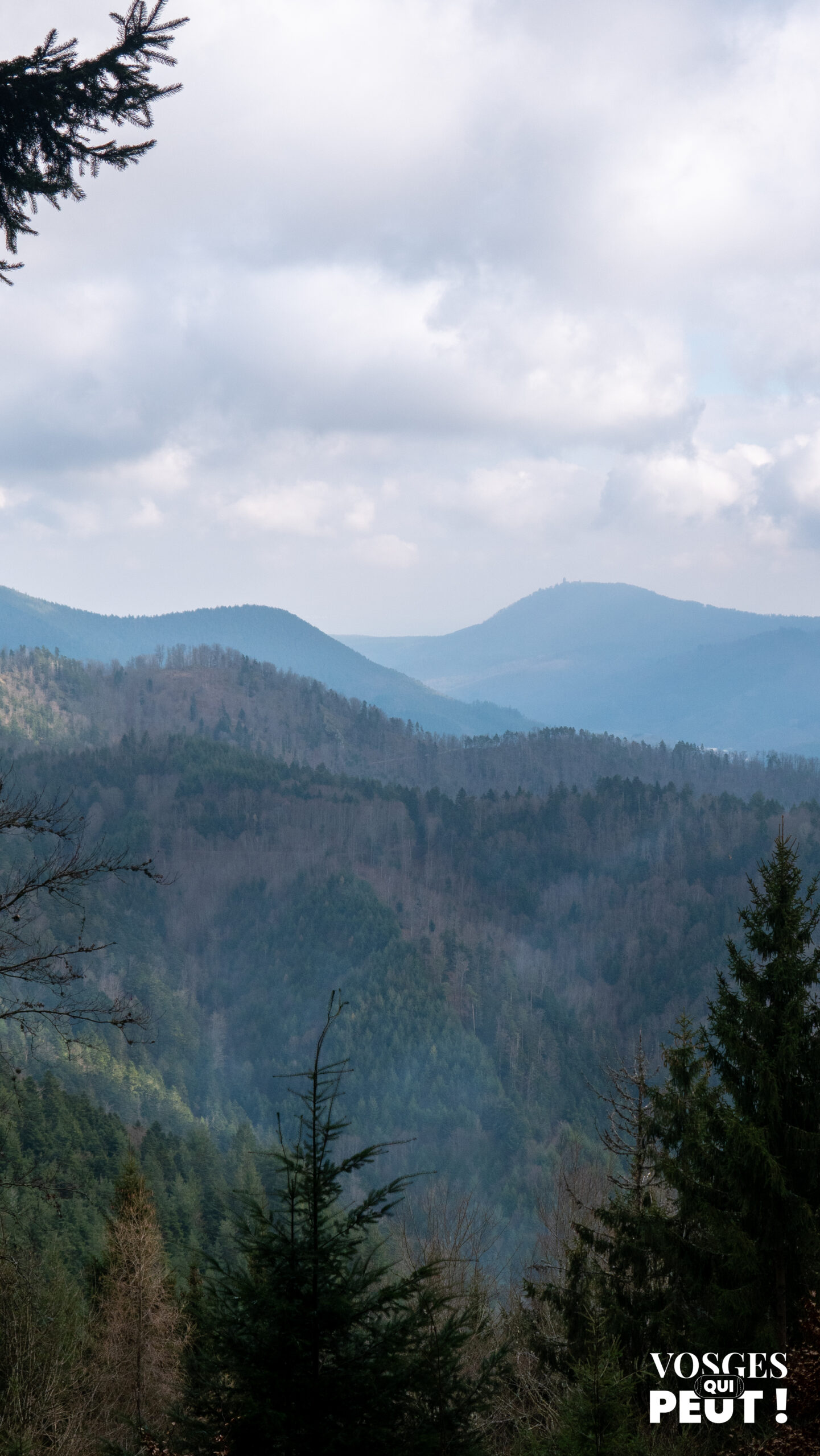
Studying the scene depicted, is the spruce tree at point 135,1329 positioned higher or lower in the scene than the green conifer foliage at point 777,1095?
lower

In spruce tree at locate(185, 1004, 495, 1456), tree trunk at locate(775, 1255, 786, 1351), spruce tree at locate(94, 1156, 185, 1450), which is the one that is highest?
spruce tree at locate(185, 1004, 495, 1456)

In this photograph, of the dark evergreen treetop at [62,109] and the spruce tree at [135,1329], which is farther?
the spruce tree at [135,1329]

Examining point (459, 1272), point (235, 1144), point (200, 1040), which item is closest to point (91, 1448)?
point (459, 1272)

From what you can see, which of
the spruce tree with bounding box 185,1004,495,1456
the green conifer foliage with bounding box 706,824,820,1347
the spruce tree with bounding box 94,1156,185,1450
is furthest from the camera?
the spruce tree with bounding box 94,1156,185,1450

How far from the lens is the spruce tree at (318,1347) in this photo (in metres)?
6.55

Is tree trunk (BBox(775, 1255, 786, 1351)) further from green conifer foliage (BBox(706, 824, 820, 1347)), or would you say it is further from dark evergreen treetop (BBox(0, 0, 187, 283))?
dark evergreen treetop (BBox(0, 0, 187, 283))

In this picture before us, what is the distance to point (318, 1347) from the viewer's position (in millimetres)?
6652

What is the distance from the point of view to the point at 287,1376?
657cm

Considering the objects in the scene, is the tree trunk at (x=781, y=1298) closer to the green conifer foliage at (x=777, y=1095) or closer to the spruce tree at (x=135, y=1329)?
the green conifer foliage at (x=777, y=1095)

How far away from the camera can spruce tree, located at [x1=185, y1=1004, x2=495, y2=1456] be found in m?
6.55

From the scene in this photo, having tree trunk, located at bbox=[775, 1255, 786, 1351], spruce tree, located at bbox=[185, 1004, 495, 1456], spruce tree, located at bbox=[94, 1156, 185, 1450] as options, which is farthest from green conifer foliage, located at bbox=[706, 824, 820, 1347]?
spruce tree, located at bbox=[94, 1156, 185, 1450]

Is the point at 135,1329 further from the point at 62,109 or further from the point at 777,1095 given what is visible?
the point at 62,109

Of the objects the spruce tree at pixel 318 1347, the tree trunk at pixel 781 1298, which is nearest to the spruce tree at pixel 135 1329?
the tree trunk at pixel 781 1298

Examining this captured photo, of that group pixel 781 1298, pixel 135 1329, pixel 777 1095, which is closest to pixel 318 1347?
pixel 777 1095
